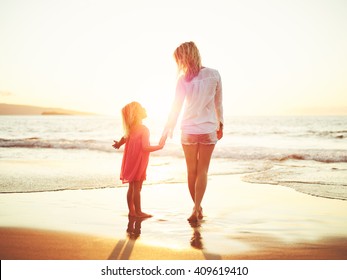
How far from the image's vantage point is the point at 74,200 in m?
6.45

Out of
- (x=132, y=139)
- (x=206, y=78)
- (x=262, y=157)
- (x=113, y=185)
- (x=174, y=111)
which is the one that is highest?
(x=206, y=78)

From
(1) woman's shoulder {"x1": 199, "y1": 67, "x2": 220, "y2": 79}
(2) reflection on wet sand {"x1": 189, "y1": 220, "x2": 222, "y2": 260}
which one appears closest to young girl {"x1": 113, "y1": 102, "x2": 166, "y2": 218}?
(2) reflection on wet sand {"x1": 189, "y1": 220, "x2": 222, "y2": 260}

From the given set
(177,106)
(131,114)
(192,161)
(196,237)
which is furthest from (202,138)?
(196,237)

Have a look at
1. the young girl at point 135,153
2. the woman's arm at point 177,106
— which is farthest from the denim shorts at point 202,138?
the young girl at point 135,153

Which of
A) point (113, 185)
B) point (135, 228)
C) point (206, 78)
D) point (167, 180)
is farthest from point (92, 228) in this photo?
point (167, 180)

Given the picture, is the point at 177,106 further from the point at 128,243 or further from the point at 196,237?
the point at 128,243

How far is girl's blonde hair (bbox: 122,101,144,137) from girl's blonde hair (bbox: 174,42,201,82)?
802 mm

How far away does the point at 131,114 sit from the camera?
17.6ft

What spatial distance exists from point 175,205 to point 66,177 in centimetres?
391

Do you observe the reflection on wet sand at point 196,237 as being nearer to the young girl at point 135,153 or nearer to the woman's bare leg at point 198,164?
the woman's bare leg at point 198,164

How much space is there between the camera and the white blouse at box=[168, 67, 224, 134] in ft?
16.0

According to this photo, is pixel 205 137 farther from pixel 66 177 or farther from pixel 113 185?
pixel 66 177

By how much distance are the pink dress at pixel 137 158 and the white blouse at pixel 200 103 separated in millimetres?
519

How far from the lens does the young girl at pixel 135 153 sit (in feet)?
17.5
